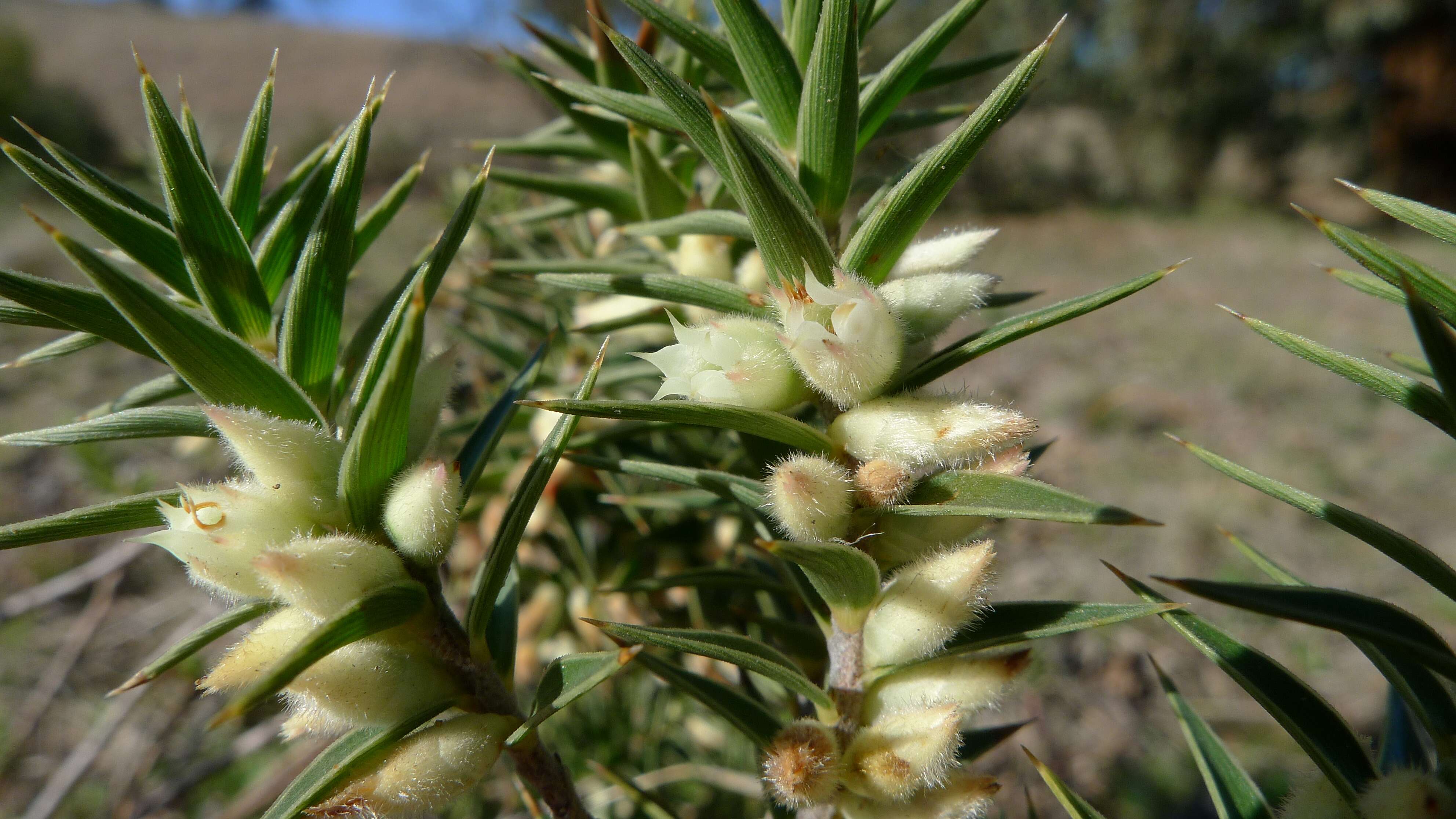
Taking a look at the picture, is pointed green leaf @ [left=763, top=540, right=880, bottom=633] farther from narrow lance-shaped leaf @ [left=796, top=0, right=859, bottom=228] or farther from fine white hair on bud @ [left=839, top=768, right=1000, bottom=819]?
narrow lance-shaped leaf @ [left=796, top=0, right=859, bottom=228]

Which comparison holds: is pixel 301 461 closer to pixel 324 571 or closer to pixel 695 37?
pixel 324 571

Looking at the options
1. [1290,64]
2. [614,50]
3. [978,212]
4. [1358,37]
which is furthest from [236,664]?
[1290,64]

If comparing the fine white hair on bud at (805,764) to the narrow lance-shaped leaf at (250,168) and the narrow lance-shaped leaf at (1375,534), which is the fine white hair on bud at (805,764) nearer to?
the narrow lance-shaped leaf at (1375,534)

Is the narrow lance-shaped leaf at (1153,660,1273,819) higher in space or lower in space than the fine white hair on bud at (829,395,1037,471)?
lower

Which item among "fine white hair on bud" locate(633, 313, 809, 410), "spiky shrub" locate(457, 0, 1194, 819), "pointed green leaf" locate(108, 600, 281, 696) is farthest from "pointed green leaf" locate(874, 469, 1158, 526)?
"pointed green leaf" locate(108, 600, 281, 696)

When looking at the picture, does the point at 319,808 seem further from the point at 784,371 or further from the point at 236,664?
the point at 784,371

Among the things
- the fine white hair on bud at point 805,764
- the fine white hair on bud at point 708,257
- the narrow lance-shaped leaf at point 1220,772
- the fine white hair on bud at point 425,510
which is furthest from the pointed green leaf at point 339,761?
the narrow lance-shaped leaf at point 1220,772

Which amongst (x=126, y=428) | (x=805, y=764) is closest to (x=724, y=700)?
(x=805, y=764)
